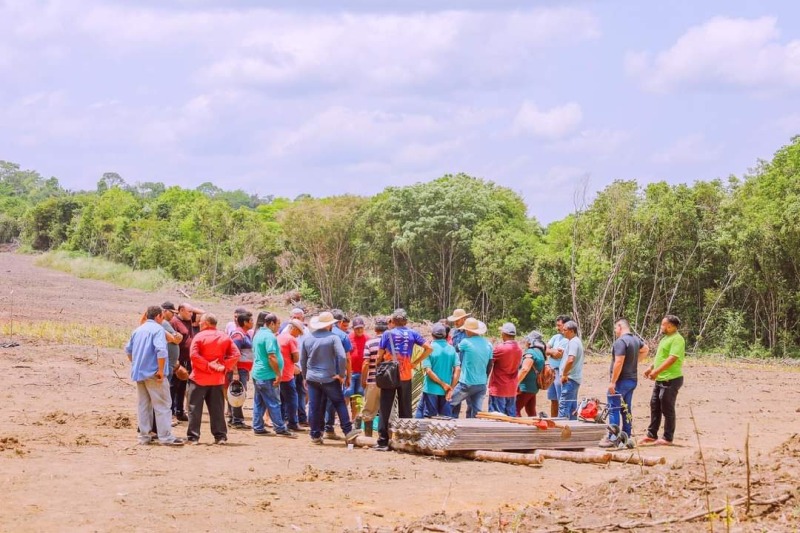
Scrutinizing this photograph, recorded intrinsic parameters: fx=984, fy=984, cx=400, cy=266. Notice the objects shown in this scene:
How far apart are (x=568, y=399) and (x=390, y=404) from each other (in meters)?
2.61

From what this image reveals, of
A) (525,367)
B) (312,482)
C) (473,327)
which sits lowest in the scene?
(312,482)

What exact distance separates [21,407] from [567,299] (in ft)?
77.1

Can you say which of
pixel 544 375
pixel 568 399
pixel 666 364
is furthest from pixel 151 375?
pixel 666 364

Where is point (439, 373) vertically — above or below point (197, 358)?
below

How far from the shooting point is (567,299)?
3538 centimetres

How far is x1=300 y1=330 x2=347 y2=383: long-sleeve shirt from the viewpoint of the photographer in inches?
492

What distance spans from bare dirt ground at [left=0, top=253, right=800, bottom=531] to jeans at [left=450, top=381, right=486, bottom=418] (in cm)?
132

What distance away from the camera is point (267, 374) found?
13031 millimetres

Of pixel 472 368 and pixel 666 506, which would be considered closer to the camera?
pixel 666 506

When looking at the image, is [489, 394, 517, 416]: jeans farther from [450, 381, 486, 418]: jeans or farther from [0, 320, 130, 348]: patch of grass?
[0, 320, 130, 348]: patch of grass

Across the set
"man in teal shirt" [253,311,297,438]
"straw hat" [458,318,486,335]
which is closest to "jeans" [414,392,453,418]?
"straw hat" [458,318,486,335]

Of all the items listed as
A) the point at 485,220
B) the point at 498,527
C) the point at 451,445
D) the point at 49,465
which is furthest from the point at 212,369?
the point at 485,220

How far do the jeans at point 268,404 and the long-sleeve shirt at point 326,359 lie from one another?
0.83m

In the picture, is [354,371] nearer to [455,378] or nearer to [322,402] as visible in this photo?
[322,402]
